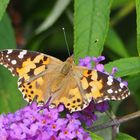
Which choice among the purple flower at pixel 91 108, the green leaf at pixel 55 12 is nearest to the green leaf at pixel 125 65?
the purple flower at pixel 91 108

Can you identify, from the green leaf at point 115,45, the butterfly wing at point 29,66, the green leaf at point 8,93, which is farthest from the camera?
the green leaf at point 115,45

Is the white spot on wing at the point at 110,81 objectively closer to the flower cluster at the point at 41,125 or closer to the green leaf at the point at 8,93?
the flower cluster at the point at 41,125

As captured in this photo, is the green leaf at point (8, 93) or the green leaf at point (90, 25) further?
the green leaf at point (8, 93)

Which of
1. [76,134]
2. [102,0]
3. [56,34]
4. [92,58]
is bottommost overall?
[76,134]

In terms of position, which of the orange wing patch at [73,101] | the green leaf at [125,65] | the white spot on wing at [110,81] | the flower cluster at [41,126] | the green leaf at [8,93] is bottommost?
the flower cluster at [41,126]

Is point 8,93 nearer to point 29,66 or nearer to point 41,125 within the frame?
point 29,66

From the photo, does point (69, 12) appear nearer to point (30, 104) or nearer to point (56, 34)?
point (56, 34)

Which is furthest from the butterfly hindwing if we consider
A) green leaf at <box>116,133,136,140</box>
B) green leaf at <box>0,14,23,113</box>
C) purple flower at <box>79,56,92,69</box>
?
green leaf at <box>0,14,23,113</box>

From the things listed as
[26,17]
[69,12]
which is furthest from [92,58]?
[26,17]
